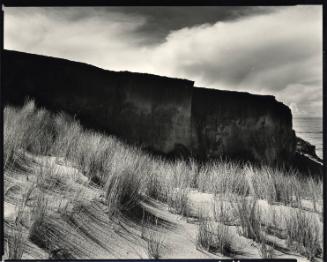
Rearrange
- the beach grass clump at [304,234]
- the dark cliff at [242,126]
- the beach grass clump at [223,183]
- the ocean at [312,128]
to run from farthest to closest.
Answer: the dark cliff at [242,126], the beach grass clump at [223,183], the ocean at [312,128], the beach grass clump at [304,234]

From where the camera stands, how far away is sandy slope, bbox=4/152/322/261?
207 centimetres

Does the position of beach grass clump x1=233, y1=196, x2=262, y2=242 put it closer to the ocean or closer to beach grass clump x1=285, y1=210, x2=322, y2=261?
→ beach grass clump x1=285, y1=210, x2=322, y2=261

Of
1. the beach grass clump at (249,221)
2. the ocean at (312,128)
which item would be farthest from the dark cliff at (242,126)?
the beach grass clump at (249,221)

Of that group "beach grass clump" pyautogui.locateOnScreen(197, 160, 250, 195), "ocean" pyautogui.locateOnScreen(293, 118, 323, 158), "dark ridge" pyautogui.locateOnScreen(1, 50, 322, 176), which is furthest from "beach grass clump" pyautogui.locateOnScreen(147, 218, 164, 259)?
"dark ridge" pyautogui.locateOnScreen(1, 50, 322, 176)

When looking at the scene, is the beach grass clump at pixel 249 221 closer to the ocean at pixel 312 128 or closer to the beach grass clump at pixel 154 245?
the beach grass clump at pixel 154 245

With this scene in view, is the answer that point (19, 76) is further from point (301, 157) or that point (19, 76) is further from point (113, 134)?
point (301, 157)

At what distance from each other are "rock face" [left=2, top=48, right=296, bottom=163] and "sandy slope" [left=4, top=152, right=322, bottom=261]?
3.03 metres

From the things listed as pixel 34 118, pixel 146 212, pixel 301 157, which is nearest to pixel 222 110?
pixel 301 157

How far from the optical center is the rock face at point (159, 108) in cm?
589

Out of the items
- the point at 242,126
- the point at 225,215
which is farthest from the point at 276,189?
the point at 242,126

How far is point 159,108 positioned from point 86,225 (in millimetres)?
4490

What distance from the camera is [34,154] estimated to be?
335 centimetres

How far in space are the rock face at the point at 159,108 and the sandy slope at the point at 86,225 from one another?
3.03 meters

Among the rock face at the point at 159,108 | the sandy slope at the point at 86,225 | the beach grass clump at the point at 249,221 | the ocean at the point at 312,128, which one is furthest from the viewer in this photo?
the rock face at the point at 159,108
